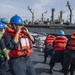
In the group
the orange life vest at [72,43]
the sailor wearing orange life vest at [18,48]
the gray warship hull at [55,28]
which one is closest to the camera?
the sailor wearing orange life vest at [18,48]

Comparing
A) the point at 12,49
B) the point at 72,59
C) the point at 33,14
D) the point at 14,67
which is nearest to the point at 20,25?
the point at 12,49

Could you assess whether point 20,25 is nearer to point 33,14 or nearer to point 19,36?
point 19,36

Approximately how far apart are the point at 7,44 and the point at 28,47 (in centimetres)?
40

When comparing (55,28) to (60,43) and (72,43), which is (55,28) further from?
(72,43)

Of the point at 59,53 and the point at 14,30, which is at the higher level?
the point at 14,30

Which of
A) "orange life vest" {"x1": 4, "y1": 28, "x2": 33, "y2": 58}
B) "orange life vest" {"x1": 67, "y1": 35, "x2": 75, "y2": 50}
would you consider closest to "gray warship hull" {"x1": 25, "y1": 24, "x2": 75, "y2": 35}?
"orange life vest" {"x1": 67, "y1": 35, "x2": 75, "y2": 50}

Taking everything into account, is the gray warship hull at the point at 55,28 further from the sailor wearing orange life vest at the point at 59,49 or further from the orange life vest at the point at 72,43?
the orange life vest at the point at 72,43

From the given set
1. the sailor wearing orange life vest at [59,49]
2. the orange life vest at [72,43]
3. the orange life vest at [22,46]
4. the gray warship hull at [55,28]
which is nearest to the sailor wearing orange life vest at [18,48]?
the orange life vest at [22,46]

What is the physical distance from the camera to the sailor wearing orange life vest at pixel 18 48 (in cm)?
478

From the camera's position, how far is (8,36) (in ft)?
15.8

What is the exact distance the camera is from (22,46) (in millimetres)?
4879

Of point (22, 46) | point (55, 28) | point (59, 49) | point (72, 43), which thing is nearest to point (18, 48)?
point (22, 46)

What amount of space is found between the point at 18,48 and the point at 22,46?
10 cm

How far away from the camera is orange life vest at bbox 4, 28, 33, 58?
4.79 metres
